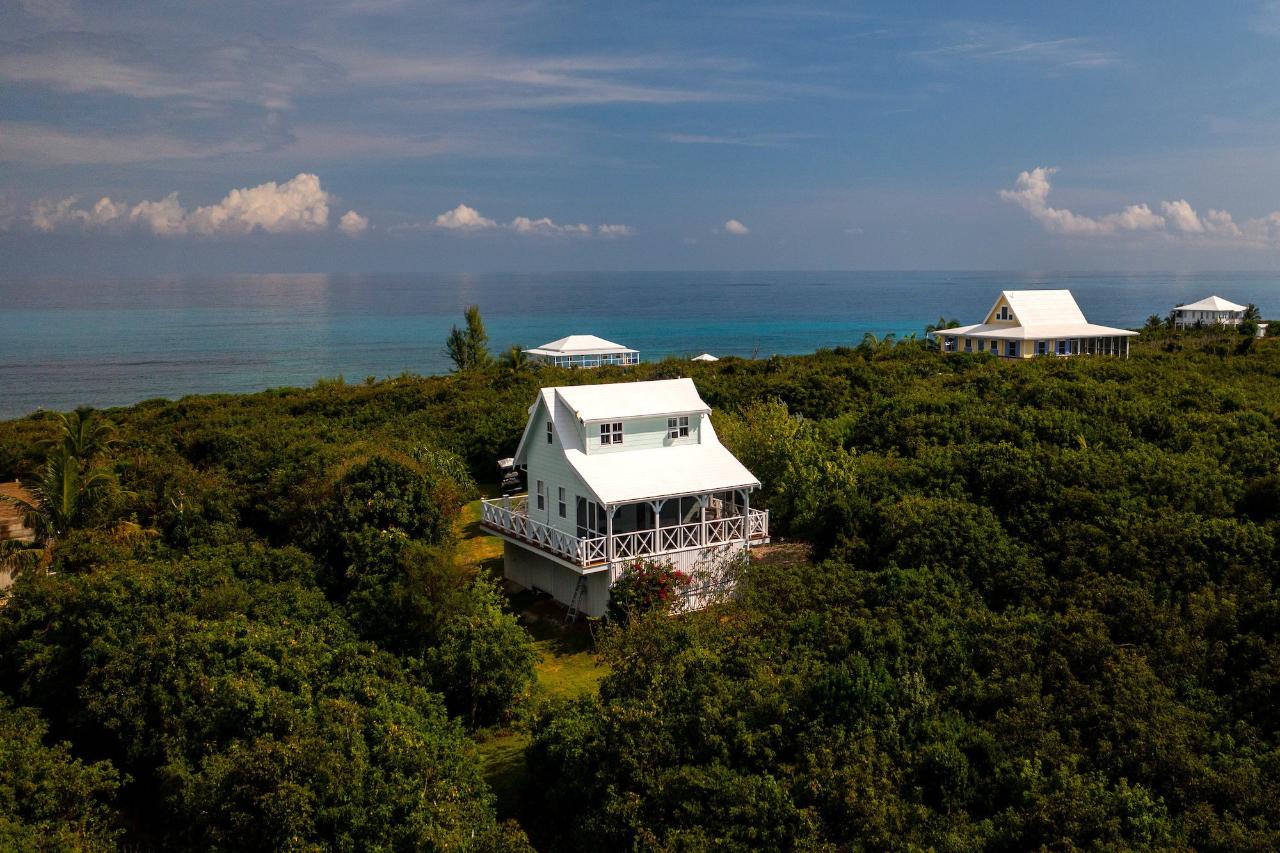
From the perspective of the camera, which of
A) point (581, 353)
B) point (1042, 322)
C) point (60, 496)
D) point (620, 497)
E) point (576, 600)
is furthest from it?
point (581, 353)

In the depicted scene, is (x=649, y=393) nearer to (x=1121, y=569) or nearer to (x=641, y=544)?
(x=641, y=544)

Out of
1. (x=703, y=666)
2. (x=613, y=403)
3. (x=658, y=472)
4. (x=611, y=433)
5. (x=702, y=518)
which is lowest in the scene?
(x=703, y=666)

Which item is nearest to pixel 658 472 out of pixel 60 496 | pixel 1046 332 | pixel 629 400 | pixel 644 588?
pixel 629 400

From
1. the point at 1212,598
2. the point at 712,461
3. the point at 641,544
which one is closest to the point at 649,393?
the point at 712,461

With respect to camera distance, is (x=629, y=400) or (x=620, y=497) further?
(x=629, y=400)

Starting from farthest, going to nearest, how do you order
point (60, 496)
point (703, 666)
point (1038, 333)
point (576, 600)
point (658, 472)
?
point (1038, 333) → point (658, 472) → point (576, 600) → point (60, 496) → point (703, 666)

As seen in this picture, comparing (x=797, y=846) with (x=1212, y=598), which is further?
(x=1212, y=598)

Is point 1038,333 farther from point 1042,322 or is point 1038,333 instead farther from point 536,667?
point 536,667

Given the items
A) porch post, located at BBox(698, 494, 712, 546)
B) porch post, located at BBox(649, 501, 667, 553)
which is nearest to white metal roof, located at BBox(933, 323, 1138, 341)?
porch post, located at BBox(698, 494, 712, 546)
